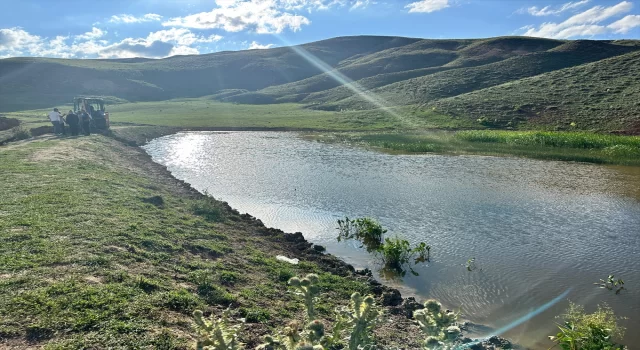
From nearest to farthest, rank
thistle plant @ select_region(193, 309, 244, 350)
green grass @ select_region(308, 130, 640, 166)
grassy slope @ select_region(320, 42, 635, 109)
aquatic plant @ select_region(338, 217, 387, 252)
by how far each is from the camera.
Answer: thistle plant @ select_region(193, 309, 244, 350) < aquatic plant @ select_region(338, 217, 387, 252) < green grass @ select_region(308, 130, 640, 166) < grassy slope @ select_region(320, 42, 635, 109)

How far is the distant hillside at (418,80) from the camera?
2454 inches

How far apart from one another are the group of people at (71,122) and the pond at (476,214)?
18.3ft

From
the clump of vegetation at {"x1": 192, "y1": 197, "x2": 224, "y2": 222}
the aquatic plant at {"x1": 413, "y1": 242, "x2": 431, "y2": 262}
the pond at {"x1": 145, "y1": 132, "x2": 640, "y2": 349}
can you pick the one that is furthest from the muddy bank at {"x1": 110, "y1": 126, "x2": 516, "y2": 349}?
the aquatic plant at {"x1": 413, "y1": 242, "x2": 431, "y2": 262}

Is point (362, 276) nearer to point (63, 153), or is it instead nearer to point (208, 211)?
point (208, 211)

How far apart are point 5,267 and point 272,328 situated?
5170mm

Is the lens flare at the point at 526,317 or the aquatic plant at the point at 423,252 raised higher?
the aquatic plant at the point at 423,252

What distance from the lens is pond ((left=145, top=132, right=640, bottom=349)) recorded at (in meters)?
11.2

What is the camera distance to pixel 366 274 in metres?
12.3

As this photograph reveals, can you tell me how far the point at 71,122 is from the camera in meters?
33.6

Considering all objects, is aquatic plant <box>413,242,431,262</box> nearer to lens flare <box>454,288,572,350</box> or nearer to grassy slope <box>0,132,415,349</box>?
grassy slope <box>0,132,415,349</box>

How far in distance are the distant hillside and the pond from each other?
32.3m

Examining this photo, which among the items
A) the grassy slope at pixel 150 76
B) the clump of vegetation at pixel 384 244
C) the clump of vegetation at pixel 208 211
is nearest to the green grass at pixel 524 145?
the clump of vegetation at pixel 384 244

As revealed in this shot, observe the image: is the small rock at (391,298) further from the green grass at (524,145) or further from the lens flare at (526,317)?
the green grass at (524,145)

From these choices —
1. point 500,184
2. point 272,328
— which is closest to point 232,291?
point 272,328
